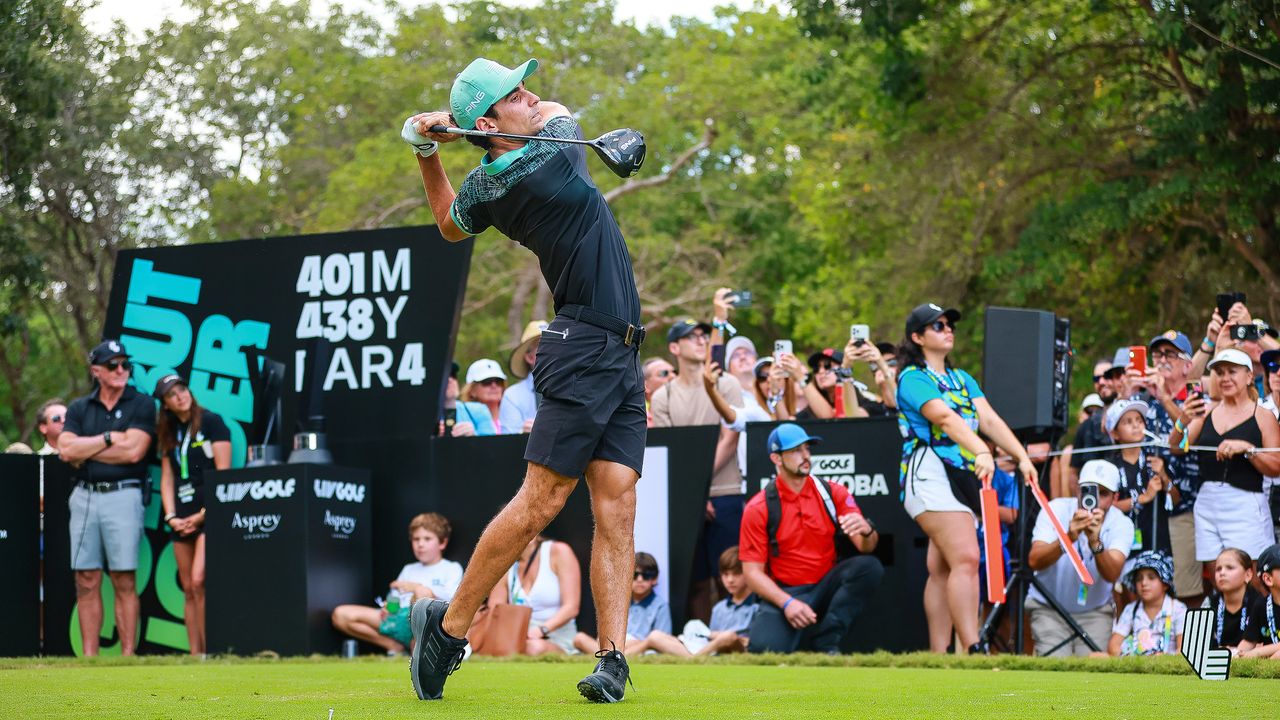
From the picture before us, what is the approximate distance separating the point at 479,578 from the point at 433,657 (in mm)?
311

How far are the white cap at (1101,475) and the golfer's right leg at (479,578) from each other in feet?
17.8

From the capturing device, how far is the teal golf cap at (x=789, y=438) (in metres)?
9.97

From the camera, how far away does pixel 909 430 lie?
30.7 feet

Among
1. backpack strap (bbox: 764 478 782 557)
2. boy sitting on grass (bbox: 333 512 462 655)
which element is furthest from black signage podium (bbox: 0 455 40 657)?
backpack strap (bbox: 764 478 782 557)

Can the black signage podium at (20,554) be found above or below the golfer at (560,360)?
below

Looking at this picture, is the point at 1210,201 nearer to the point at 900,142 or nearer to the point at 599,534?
the point at 900,142

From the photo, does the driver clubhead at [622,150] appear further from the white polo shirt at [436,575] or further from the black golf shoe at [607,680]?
the white polo shirt at [436,575]

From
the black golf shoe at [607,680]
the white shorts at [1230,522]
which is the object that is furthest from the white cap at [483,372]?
the black golf shoe at [607,680]

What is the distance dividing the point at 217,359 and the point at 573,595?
3343 millimetres

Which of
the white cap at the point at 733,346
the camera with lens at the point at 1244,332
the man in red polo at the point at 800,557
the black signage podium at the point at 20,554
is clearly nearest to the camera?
the man in red polo at the point at 800,557

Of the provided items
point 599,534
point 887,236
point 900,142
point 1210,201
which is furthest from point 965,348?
point 599,534

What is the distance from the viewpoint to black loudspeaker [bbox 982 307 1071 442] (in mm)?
9953

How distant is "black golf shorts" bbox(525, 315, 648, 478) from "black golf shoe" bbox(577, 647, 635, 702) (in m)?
0.65

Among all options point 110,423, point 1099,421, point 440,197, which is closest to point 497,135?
point 440,197
